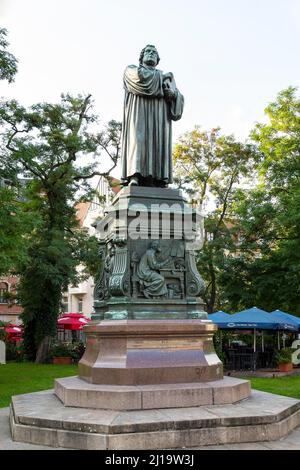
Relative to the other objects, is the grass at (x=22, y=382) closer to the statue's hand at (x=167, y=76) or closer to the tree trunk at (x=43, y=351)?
the tree trunk at (x=43, y=351)

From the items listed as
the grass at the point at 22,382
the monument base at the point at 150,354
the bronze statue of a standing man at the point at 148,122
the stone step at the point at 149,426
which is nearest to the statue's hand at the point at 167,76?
the bronze statue of a standing man at the point at 148,122

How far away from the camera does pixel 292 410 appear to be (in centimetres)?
746

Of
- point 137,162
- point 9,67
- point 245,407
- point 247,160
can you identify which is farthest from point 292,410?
point 247,160

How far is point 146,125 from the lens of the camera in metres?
9.50

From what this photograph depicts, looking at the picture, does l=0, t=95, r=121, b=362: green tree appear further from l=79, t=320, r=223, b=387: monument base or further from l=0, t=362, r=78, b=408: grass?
l=79, t=320, r=223, b=387: monument base

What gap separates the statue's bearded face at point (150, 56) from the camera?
9570 mm

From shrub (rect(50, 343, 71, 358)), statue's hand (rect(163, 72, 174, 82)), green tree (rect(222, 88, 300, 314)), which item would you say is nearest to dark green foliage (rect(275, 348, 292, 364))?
green tree (rect(222, 88, 300, 314))

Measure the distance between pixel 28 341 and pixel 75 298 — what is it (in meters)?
27.9

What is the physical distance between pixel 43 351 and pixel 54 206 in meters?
7.54

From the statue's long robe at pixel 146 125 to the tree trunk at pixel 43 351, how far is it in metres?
19.5

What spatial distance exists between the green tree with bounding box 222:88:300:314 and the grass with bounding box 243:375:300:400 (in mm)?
6831

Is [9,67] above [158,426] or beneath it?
above

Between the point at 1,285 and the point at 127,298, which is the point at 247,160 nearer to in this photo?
the point at 127,298

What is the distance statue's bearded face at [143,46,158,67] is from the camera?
957 centimetres
